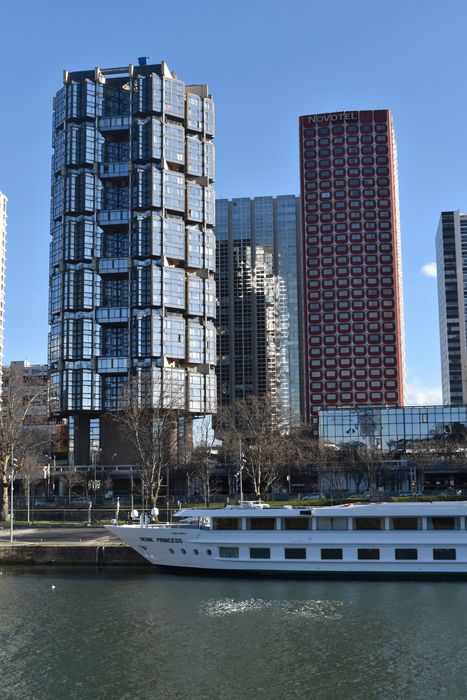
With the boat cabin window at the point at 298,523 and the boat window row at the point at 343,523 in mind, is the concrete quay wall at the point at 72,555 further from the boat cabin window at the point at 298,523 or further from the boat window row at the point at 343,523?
the boat cabin window at the point at 298,523

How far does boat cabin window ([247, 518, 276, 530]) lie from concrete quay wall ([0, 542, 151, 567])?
382 inches

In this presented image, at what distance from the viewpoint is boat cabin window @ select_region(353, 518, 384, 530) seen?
61156 millimetres

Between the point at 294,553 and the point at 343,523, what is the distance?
454 centimetres

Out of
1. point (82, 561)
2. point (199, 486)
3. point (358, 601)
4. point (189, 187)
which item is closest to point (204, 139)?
point (189, 187)

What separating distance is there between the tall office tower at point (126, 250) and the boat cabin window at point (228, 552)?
86233 mm

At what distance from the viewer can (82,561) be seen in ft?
217

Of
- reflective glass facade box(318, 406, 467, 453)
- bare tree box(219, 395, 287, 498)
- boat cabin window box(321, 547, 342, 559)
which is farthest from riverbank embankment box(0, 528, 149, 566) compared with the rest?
reflective glass facade box(318, 406, 467, 453)

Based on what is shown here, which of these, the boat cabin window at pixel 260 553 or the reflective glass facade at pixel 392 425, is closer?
the boat cabin window at pixel 260 553

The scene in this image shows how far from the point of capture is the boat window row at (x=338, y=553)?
2362 inches

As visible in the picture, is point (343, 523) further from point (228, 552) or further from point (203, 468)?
point (203, 468)

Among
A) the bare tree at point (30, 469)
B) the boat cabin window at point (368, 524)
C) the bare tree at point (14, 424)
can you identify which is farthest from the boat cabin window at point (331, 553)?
the bare tree at point (30, 469)

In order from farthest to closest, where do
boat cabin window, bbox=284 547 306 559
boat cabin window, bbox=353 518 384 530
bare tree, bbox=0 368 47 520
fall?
1. bare tree, bbox=0 368 47 520
2. boat cabin window, bbox=284 547 306 559
3. boat cabin window, bbox=353 518 384 530

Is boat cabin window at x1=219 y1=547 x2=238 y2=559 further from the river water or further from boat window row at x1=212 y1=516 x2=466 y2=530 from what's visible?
the river water

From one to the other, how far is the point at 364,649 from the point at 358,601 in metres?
11.9
